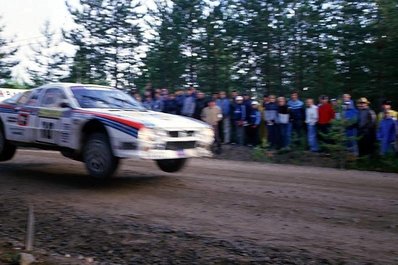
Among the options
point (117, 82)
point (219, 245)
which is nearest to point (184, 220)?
point (219, 245)

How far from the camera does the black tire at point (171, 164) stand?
9585 millimetres

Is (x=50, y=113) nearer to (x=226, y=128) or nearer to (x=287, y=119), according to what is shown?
(x=287, y=119)

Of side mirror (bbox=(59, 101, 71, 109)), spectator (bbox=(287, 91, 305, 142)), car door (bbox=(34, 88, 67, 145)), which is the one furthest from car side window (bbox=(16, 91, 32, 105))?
spectator (bbox=(287, 91, 305, 142))

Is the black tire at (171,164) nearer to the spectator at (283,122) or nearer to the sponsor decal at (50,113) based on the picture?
the sponsor decal at (50,113)

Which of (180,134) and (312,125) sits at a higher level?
(312,125)

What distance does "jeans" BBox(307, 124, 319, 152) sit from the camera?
14.7 meters

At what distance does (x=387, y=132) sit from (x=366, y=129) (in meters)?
0.59

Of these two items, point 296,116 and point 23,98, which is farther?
point 296,116

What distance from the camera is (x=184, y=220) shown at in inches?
257

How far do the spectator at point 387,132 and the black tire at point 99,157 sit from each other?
787 cm

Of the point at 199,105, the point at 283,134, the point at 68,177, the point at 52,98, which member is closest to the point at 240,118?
the point at 199,105

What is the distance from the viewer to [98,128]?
8328 millimetres

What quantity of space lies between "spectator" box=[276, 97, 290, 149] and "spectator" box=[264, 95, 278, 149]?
0.47 ft

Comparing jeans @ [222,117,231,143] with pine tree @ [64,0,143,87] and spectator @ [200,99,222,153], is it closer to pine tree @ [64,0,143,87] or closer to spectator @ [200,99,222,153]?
spectator @ [200,99,222,153]
